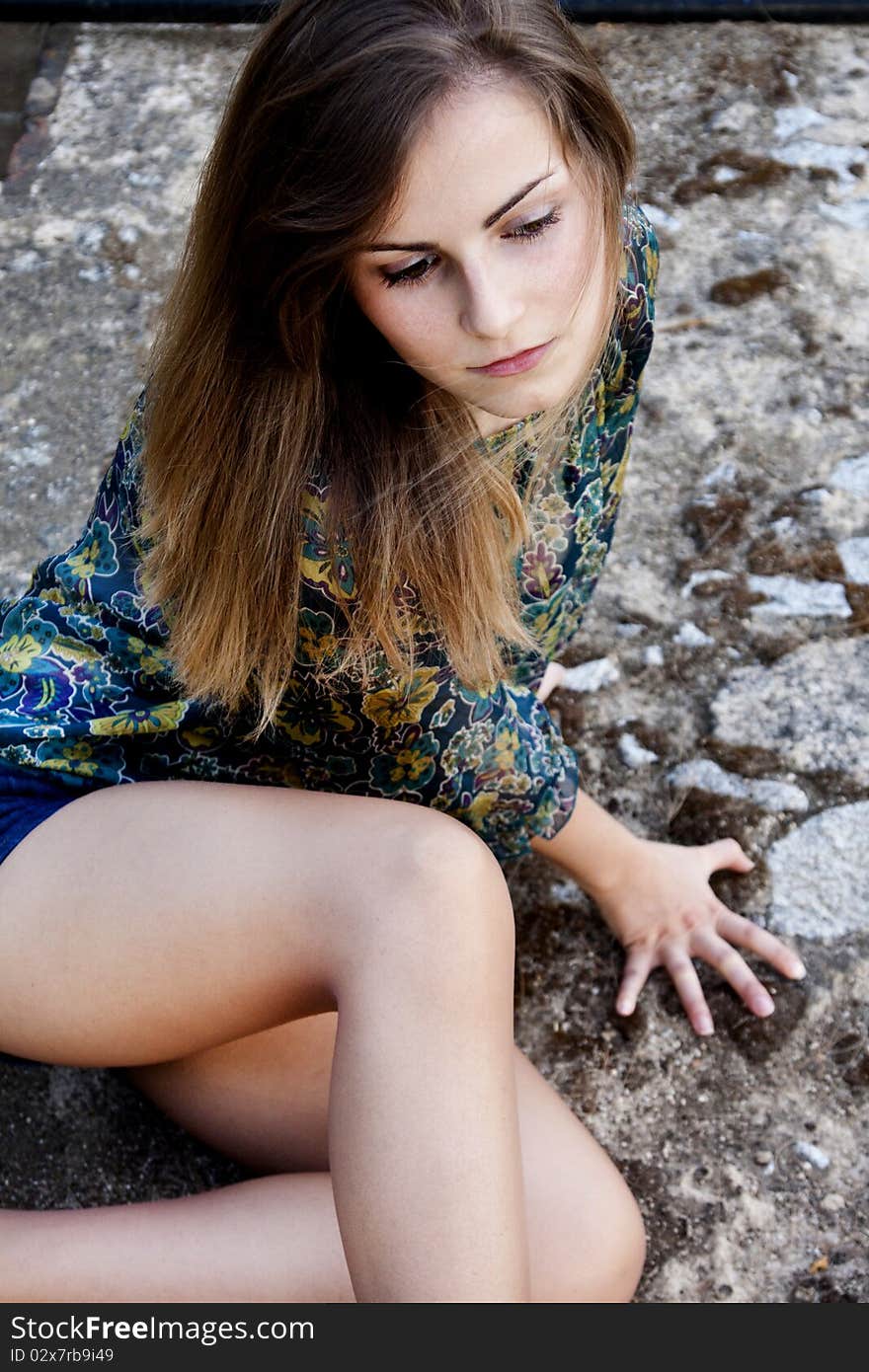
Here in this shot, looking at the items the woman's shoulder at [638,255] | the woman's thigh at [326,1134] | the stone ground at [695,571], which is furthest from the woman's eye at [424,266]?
the stone ground at [695,571]

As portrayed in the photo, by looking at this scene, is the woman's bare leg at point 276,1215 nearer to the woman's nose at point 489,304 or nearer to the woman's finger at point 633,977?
the woman's finger at point 633,977

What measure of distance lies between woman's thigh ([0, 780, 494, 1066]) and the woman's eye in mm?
501

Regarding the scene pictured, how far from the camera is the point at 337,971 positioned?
1287 millimetres

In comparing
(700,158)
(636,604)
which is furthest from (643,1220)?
(700,158)

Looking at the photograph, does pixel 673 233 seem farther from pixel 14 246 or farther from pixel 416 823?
pixel 416 823

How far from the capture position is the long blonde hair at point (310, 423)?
1.18 m

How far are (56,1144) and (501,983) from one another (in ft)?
2.37

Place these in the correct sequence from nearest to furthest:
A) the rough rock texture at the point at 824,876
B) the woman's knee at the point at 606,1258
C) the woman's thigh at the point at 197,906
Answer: the woman's thigh at the point at 197,906
the woman's knee at the point at 606,1258
the rough rock texture at the point at 824,876

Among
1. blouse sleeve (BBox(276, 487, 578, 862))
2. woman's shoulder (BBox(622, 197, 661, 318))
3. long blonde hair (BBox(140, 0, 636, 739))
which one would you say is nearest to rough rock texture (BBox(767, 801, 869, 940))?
blouse sleeve (BBox(276, 487, 578, 862))

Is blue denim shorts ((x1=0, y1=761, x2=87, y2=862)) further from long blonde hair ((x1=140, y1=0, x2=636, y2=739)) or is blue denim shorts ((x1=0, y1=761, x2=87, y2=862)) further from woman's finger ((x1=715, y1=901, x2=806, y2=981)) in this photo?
woman's finger ((x1=715, y1=901, x2=806, y2=981))

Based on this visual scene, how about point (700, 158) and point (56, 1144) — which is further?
point (700, 158)

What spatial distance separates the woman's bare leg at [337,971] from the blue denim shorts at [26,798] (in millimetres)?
32

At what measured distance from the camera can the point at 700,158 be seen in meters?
2.74

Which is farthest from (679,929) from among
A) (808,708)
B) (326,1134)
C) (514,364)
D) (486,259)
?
(486,259)
